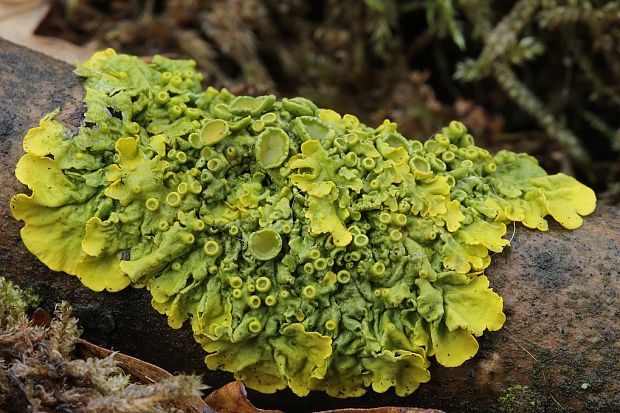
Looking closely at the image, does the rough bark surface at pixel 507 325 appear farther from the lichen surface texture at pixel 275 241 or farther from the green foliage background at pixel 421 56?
the green foliage background at pixel 421 56

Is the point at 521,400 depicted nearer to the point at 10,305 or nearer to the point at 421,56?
the point at 10,305

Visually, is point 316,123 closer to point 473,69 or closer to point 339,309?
point 339,309

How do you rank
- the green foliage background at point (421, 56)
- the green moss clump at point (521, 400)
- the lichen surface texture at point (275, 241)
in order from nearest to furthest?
the lichen surface texture at point (275, 241), the green moss clump at point (521, 400), the green foliage background at point (421, 56)

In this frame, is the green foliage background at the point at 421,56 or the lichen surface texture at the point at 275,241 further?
the green foliage background at the point at 421,56

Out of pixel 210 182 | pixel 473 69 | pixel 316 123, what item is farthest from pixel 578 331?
pixel 473 69

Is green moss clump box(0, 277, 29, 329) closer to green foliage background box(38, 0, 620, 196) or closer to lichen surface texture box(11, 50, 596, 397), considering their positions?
Answer: lichen surface texture box(11, 50, 596, 397)

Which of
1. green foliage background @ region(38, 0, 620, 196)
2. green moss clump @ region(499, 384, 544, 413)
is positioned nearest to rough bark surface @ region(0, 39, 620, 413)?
green moss clump @ region(499, 384, 544, 413)

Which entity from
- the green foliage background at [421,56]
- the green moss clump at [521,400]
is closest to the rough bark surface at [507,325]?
the green moss clump at [521,400]
